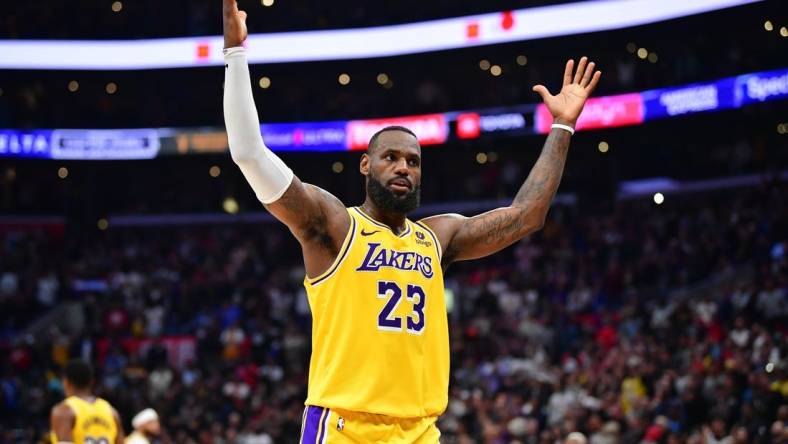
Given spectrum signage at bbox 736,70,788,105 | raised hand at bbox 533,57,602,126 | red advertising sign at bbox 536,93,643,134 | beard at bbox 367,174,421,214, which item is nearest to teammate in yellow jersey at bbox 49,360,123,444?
beard at bbox 367,174,421,214

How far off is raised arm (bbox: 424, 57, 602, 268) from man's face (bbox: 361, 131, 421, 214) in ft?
1.26

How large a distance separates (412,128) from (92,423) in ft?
61.9

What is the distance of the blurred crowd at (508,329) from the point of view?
1520cm

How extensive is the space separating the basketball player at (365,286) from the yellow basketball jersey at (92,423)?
425cm

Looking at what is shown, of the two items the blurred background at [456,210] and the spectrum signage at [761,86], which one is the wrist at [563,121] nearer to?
the blurred background at [456,210]

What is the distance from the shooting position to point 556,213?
Answer: 25.7 metres

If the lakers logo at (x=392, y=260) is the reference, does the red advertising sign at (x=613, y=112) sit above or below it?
above

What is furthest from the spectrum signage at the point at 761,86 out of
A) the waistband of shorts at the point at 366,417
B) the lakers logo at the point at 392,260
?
the waistband of shorts at the point at 366,417

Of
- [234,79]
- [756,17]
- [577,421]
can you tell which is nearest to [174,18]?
[756,17]

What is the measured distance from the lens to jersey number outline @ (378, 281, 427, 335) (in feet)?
13.8

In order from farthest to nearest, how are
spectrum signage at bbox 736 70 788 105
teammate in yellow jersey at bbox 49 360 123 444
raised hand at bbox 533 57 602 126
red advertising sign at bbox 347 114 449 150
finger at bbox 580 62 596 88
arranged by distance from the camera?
red advertising sign at bbox 347 114 449 150 < spectrum signage at bbox 736 70 788 105 < teammate in yellow jersey at bbox 49 360 123 444 < finger at bbox 580 62 596 88 < raised hand at bbox 533 57 602 126

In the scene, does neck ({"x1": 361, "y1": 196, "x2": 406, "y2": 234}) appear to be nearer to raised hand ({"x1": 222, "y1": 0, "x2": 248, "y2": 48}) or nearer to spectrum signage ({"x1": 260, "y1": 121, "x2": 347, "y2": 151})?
raised hand ({"x1": 222, "y1": 0, "x2": 248, "y2": 48})

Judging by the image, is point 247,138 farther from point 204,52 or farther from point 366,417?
point 204,52

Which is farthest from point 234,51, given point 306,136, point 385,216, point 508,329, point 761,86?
point 306,136
